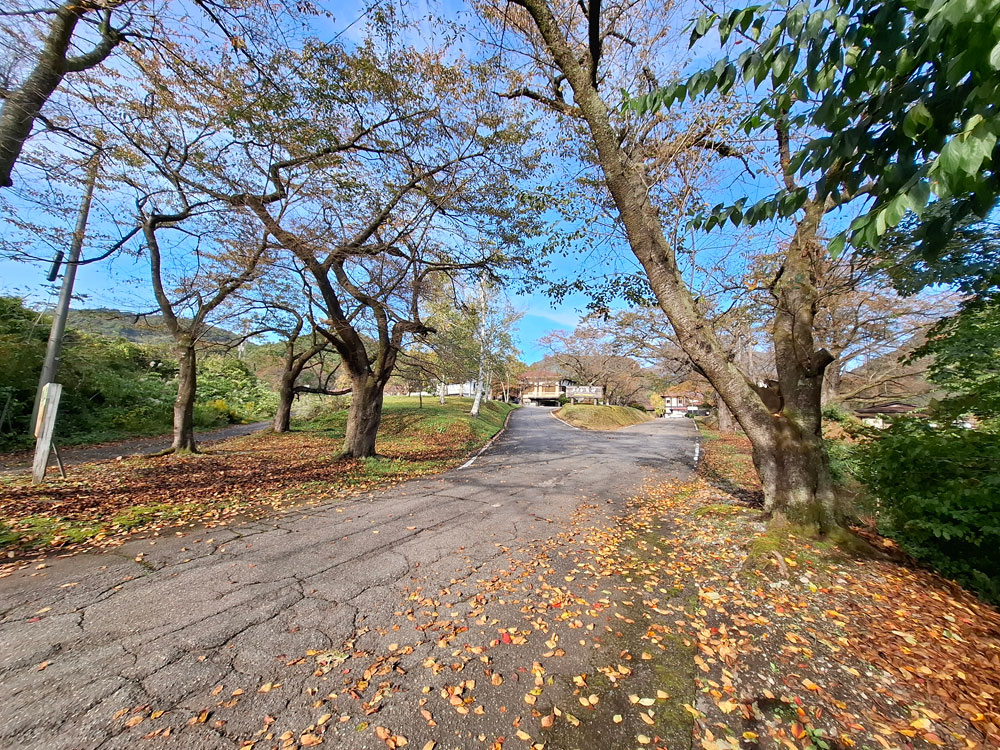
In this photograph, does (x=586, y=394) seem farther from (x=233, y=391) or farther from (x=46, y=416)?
(x=46, y=416)

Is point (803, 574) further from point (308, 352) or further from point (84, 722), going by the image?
point (308, 352)

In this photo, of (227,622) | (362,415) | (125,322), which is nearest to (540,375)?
(362,415)

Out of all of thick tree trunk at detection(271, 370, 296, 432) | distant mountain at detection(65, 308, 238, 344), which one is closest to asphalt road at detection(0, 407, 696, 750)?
distant mountain at detection(65, 308, 238, 344)

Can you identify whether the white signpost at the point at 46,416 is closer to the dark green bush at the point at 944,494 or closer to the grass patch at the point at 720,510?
the grass patch at the point at 720,510

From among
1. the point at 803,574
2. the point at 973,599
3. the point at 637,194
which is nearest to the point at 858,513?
the point at 973,599

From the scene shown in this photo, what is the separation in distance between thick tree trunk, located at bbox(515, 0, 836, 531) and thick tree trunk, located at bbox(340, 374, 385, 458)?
723cm

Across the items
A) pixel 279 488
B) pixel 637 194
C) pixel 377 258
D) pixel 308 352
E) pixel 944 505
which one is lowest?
pixel 279 488

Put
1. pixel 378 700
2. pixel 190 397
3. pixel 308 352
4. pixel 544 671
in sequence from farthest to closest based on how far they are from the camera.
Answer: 1. pixel 308 352
2. pixel 190 397
3. pixel 544 671
4. pixel 378 700

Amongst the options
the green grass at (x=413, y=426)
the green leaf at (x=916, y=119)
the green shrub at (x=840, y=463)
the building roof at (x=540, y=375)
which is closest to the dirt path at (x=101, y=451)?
the green grass at (x=413, y=426)

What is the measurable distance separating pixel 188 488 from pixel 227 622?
5.09m

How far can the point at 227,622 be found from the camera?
9.14 feet

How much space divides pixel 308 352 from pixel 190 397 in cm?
538

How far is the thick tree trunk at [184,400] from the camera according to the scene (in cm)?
975

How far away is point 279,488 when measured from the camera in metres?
6.84
